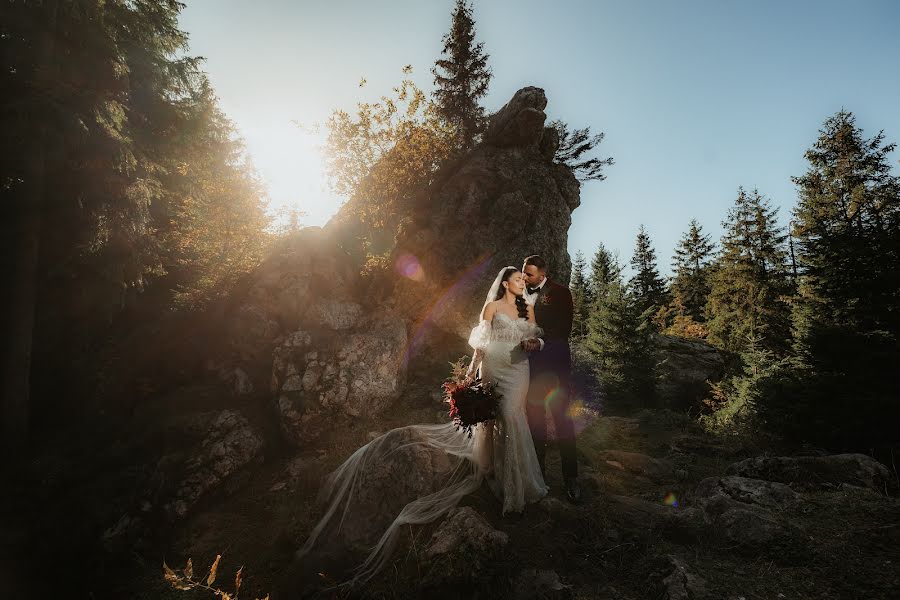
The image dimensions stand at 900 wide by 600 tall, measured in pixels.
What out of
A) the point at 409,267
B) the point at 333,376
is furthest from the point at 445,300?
the point at 333,376

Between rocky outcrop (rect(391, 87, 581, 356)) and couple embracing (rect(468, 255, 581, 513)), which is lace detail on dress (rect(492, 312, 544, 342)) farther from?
rocky outcrop (rect(391, 87, 581, 356))

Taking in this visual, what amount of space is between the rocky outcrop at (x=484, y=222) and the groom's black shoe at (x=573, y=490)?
8384mm

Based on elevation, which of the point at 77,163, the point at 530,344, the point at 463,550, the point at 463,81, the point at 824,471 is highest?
the point at 463,81

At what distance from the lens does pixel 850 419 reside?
26.2 feet

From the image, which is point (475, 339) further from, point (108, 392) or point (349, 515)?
point (108, 392)

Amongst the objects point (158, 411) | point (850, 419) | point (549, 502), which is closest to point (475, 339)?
point (549, 502)

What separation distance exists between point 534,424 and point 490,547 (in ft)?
5.83

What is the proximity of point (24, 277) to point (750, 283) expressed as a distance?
3729 cm

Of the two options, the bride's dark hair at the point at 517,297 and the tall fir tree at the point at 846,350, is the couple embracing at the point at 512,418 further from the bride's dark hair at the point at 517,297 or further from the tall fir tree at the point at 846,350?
the tall fir tree at the point at 846,350

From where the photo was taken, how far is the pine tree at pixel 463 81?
17.8 m

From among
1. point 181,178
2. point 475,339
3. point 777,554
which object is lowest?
point 777,554

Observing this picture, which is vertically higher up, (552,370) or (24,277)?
(24,277)

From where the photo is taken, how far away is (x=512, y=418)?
464cm

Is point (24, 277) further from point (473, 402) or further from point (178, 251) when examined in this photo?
point (473, 402)
